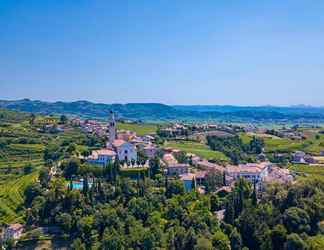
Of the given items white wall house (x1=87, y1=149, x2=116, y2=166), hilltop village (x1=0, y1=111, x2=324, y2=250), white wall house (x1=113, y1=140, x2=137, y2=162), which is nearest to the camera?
hilltop village (x1=0, y1=111, x2=324, y2=250)

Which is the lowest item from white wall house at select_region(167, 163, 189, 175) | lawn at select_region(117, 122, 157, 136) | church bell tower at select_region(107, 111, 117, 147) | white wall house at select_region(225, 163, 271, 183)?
white wall house at select_region(225, 163, 271, 183)

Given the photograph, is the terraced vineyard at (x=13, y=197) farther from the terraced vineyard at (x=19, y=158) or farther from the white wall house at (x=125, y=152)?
the white wall house at (x=125, y=152)

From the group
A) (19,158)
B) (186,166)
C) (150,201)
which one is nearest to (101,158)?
(186,166)

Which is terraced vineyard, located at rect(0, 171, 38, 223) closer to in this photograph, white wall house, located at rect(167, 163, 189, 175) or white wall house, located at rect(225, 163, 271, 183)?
white wall house, located at rect(167, 163, 189, 175)

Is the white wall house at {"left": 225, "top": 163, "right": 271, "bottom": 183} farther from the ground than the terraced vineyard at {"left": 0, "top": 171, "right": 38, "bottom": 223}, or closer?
farther from the ground

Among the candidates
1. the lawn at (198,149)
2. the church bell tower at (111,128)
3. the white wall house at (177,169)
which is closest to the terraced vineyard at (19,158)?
the church bell tower at (111,128)

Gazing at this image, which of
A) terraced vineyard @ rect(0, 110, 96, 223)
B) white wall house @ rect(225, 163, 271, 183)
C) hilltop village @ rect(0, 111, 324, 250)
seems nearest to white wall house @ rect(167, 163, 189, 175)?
hilltop village @ rect(0, 111, 324, 250)
